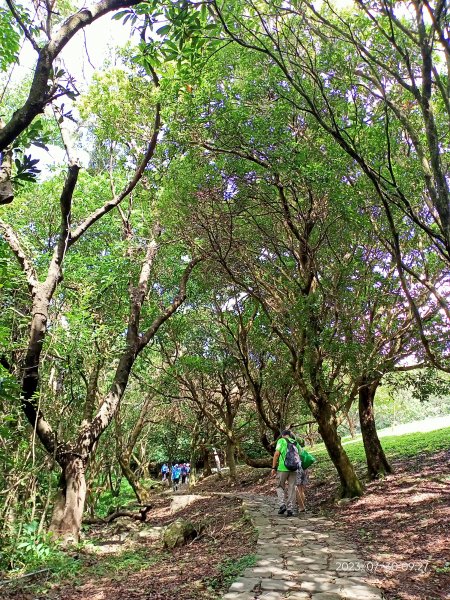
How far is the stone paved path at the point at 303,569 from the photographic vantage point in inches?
172

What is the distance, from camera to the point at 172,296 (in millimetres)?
13086

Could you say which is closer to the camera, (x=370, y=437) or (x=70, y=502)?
(x=70, y=502)

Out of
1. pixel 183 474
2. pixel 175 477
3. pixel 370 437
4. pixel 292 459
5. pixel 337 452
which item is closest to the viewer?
pixel 292 459

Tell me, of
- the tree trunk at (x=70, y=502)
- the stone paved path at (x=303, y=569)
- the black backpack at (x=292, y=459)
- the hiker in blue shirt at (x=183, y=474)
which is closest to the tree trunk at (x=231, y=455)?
the black backpack at (x=292, y=459)

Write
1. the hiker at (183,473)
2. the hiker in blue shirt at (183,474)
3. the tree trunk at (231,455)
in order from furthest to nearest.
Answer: the hiker in blue shirt at (183,474), the hiker at (183,473), the tree trunk at (231,455)

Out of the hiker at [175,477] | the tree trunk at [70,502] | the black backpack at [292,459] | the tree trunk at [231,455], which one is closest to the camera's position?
the tree trunk at [70,502]

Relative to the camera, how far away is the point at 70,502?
8391mm

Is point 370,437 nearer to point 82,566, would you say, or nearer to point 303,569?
point 303,569

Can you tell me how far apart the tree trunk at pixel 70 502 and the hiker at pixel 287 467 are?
12.7ft

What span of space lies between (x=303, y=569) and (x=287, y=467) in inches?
133

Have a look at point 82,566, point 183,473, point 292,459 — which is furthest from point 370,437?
point 183,473

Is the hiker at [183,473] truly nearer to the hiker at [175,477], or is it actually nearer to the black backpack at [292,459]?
the hiker at [175,477]

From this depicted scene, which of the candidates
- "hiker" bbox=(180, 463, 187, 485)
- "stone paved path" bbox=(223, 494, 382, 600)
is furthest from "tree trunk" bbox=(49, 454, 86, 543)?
"hiker" bbox=(180, 463, 187, 485)

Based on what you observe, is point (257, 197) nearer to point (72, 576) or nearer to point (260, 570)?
point (260, 570)
